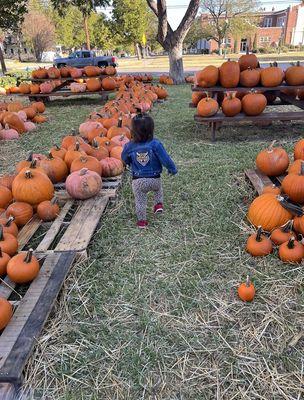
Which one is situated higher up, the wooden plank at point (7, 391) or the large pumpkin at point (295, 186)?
the large pumpkin at point (295, 186)

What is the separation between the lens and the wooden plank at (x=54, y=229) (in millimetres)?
3212

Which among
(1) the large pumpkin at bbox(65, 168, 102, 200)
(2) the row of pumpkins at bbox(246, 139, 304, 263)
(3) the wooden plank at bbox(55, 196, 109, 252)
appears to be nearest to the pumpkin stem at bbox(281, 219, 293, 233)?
(2) the row of pumpkins at bbox(246, 139, 304, 263)

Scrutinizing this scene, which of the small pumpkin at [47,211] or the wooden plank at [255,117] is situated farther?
the wooden plank at [255,117]

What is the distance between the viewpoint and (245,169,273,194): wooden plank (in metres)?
3.99

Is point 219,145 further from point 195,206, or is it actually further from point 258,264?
point 258,264

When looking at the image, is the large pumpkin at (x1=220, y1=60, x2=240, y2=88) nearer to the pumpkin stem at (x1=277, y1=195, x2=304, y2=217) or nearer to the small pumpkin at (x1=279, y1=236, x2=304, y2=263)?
the pumpkin stem at (x1=277, y1=195, x2=304, y2=217)

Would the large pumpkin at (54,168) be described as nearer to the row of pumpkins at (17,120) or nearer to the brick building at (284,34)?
Answer: the row of pumpkins at (17,120)

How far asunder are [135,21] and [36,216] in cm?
4207

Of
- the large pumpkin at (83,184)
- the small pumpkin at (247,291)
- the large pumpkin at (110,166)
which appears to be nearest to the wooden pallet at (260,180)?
the small pumpkin at (247,291)

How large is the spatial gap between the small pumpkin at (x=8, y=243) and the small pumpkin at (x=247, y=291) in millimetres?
1833

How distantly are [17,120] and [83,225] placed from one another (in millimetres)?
5205

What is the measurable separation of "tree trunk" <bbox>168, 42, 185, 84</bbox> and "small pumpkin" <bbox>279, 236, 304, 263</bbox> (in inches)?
545

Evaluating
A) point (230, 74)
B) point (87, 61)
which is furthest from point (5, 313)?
point (87, 61)

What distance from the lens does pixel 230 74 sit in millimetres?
6410
